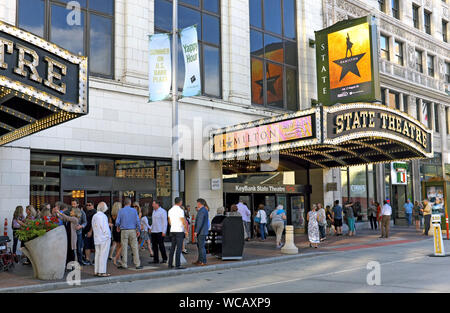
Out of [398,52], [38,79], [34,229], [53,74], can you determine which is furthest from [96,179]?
[398,52]

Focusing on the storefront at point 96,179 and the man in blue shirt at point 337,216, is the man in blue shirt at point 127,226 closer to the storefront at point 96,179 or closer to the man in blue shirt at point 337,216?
the storefront at point 96,179

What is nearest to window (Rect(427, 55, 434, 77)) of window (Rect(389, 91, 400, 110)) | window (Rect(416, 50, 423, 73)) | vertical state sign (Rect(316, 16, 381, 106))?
window (Rect(416, 50, 423, 73))

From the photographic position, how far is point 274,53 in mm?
25109

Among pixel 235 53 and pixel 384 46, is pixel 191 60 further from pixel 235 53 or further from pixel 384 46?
pixel 384 46

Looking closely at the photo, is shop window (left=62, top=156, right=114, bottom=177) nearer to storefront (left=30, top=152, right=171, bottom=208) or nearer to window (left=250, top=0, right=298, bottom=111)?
storefront (left=30, top=152, right=171, bottom=208)

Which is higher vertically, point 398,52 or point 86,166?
point 398,52

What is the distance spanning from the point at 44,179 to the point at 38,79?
24.8ft

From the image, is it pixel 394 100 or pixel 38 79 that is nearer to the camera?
pixel 38 79

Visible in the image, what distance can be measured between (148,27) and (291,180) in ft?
36.2

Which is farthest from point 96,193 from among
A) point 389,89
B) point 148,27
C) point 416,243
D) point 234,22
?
point 389,89

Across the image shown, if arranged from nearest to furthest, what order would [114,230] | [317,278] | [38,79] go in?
[38,79] < [317,278] < [114,230]

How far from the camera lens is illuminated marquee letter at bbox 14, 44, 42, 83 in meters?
9.37

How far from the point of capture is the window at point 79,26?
16562mm

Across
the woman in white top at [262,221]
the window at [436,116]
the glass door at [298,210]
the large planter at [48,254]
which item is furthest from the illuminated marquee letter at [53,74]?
the window at [436,116]
